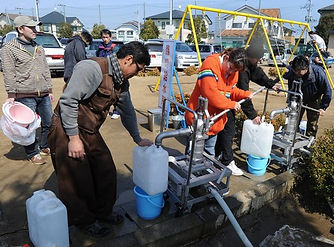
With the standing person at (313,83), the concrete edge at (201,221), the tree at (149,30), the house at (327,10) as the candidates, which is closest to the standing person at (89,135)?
the concrete edge at (201,221)

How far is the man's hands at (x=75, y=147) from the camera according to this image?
6.78 feet

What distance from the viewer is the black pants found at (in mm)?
3479

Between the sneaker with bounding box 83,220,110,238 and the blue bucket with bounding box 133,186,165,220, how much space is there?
0.36 m

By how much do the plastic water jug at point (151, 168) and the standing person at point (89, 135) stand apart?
0.18 meters

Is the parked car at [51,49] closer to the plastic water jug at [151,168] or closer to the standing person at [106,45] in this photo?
the standing person at [106,45]

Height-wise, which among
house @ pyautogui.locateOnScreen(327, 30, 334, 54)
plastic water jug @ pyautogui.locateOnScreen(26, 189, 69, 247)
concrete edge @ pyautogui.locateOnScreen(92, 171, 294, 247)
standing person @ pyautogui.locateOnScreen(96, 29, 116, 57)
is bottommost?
concrete edge @ pyautogui.locateOnScreen(92, 171, 294, 247)

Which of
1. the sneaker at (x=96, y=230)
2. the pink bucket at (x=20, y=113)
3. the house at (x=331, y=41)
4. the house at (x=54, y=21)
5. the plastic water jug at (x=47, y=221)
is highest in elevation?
the house at (x=54, y=21)

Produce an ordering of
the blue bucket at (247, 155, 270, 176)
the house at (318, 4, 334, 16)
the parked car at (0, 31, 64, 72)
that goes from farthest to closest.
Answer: the house at (318, 4, 334, 16) < the parked car at (0, 31, 64, 72) < the blue bucket at (247, 155, 270, 176)

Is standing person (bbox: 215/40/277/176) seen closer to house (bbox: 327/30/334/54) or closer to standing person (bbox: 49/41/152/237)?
standing person (bbox: 49/41/152/237)

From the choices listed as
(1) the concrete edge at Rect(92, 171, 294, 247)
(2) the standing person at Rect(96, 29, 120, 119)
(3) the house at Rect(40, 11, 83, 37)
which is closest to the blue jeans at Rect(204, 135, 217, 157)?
(1) the concrete edge at Rect(92, 171, 294, 247)

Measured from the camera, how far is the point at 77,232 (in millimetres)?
2434

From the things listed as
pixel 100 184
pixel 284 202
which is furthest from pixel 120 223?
pixel 284 202

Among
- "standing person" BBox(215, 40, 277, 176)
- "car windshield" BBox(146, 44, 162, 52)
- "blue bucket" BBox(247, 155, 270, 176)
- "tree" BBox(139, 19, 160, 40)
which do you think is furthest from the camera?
"tree" BBox(139, 19, 160, 40)

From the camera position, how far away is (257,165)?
3.71m
